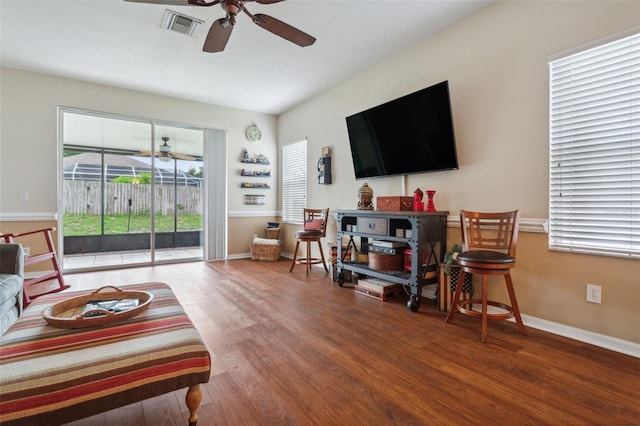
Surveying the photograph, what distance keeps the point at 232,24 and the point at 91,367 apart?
217 cm

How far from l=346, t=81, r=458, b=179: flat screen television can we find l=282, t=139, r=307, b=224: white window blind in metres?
1.45

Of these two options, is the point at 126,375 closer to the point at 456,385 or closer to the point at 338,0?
the point at 456,385

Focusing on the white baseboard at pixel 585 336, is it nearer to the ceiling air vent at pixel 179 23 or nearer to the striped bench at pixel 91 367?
the striped bench at pixel 91 367

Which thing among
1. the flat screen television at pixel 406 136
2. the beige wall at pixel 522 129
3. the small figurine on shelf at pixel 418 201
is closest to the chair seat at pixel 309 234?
the flat screen television at pixel 406 136

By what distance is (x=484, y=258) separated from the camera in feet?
6.85

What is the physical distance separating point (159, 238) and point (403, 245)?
435 centimetres

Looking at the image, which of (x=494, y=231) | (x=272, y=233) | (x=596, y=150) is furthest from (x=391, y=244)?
(x=272, y=233)

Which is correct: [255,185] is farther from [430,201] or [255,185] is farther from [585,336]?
[585,336]

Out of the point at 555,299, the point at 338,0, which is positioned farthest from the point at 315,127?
the point at 555,299

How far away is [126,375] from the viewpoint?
3.51 ft

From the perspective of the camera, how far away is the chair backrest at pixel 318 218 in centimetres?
422

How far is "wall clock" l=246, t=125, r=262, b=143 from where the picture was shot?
5559 millimetres

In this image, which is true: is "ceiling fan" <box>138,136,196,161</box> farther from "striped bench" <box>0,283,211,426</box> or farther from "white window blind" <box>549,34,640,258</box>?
"white window blind" <box>549,34,640,258</box>

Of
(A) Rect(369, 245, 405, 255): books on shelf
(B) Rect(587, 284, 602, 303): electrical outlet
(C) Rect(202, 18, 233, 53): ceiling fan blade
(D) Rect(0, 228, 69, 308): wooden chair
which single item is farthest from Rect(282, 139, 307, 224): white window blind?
(B) Rect(587, 284, 602, 303): electrical outlet
